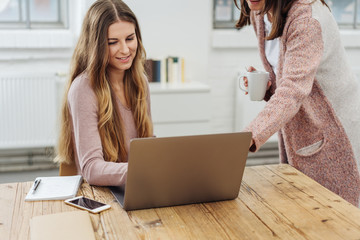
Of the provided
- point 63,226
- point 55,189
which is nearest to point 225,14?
point 55,189

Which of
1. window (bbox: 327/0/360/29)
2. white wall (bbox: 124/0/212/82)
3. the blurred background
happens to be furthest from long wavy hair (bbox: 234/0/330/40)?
window (bbox: 327/0/360/29)

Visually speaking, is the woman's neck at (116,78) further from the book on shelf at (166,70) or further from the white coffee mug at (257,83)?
the book on shelf at (166,70)

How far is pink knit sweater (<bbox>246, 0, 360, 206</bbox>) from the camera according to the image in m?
1.51

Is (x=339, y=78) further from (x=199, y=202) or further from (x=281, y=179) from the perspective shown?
(x=199, y=202)

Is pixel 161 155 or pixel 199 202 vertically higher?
pixel 161 155

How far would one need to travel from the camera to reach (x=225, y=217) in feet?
4.22

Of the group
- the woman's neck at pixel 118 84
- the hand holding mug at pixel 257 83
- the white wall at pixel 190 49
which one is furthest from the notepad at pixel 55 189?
the white wall at pixel 190 49

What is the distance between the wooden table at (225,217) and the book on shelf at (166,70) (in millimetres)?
2049

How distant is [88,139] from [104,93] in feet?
0.59

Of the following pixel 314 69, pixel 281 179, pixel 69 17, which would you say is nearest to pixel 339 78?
pixel 314 69

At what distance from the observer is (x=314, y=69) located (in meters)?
1.53

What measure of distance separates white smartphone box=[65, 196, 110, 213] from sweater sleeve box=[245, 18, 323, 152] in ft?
1.63

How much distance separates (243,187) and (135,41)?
2.23 ft

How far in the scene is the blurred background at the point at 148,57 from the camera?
337cm
